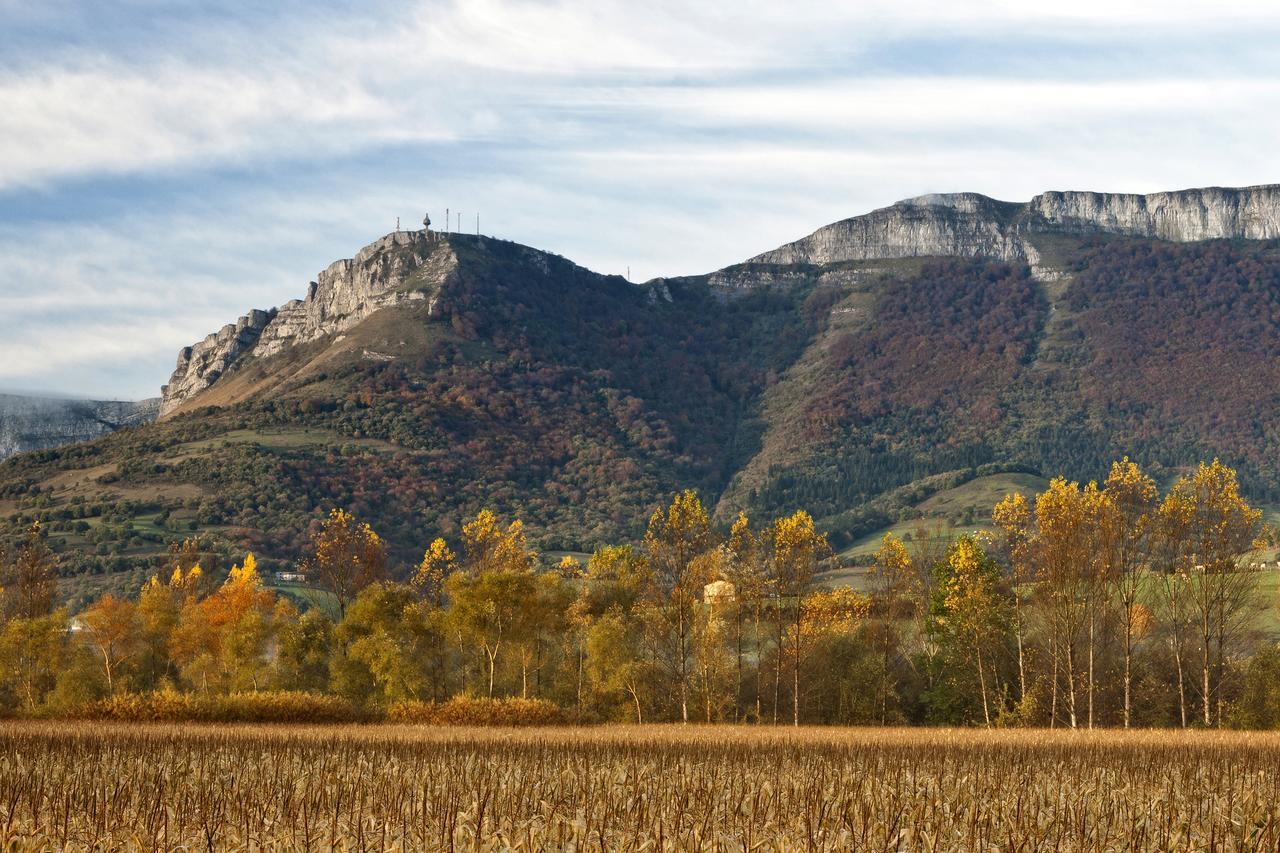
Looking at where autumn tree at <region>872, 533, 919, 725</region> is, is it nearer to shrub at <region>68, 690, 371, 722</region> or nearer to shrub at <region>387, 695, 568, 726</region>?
shrub at <region>387, 695, 568, 726</region>

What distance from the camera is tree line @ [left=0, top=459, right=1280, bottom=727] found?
69812mm

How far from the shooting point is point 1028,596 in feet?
260

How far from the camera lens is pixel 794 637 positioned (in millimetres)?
77438

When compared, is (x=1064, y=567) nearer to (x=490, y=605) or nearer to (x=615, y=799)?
(x=490, y=605)

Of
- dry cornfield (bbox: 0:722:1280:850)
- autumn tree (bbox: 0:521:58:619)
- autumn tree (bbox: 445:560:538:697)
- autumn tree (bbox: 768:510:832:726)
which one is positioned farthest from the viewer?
autumn tree (bbox: 0:521:58:619)

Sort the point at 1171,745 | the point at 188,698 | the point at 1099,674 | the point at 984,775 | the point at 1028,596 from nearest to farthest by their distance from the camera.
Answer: the point at 984,775
the point at 1171,745
the point at 188,698
the point at 1099,674
the point at 1028,596

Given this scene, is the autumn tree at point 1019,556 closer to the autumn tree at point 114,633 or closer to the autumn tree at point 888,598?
the autumn tree at point 888,598

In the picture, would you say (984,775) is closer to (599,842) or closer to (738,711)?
(599,842)

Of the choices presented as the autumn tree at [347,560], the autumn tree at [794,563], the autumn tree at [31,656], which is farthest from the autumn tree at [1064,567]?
the autumn tree at [31,656]

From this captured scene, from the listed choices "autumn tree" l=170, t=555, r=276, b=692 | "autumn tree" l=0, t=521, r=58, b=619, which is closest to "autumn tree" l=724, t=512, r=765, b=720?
"autumn tree" l=170, t=555, r=276, b=692

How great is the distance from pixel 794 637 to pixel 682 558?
944cm

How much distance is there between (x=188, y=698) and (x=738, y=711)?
3334 centimetres

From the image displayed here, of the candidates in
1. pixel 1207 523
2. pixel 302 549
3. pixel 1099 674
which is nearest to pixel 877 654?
pixel 1099 674

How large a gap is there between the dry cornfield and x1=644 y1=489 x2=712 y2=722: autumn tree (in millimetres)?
31663
